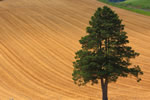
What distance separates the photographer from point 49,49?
34.7 meters

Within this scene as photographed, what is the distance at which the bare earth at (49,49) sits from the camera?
994 inches

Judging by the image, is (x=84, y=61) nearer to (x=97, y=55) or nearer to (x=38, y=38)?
(x=97, y=55)

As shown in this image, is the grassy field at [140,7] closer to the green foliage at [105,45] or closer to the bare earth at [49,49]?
the bare earth at [49,49]

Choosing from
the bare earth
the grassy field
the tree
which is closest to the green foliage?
the tree

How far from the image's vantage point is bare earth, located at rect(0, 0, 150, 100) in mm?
25250

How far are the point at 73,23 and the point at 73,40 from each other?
7.26 meters

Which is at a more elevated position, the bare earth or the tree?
the tree

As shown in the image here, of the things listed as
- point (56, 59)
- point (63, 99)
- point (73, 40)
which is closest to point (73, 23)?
point (73, 40)

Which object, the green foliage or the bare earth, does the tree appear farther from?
the bare earth

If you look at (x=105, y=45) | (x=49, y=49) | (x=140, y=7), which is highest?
(x=105, y=45)

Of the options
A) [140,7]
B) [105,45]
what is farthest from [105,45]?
[140,7]

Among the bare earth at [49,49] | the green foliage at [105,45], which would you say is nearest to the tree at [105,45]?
the green foliage at [105,45]

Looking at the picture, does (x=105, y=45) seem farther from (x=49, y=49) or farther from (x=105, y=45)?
(x=49, y=49)

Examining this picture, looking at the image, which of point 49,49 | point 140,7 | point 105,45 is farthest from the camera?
point 140,7
